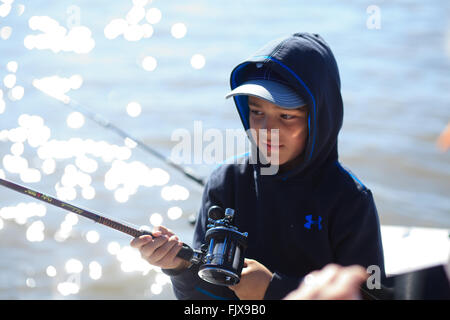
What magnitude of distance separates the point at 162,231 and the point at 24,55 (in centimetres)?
571

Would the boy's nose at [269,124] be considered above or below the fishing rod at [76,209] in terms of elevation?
above

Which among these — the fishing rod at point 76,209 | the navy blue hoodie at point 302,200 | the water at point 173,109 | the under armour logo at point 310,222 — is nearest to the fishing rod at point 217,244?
the fishing rod at point 76,209

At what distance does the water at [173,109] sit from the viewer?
3.73 m

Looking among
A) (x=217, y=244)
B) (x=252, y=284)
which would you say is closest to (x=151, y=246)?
(x=217, y=244)

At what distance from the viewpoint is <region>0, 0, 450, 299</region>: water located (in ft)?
12.2

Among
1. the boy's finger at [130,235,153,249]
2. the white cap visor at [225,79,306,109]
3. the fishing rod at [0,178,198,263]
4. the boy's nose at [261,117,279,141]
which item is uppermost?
the white cap visor at [225,79,306,109]

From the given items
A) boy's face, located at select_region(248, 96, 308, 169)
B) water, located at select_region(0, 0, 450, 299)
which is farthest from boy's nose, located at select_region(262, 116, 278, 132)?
water, located at select_region(0, 0, 450, 299)

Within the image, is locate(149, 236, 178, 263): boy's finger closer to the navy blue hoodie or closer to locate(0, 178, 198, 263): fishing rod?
locate(0, 178, 198, 263): fishing rod

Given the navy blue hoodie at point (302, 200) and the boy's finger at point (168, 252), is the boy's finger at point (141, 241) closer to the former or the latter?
the boy's finger at point (168, 252)

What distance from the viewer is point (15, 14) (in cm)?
807

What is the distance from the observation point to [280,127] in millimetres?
1895

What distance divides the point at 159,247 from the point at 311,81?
0.65 metres

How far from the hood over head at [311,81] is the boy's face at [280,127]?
3cm
